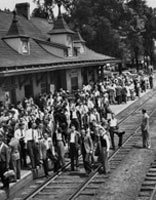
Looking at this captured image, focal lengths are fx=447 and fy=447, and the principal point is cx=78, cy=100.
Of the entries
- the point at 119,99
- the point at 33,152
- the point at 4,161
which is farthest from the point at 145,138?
the point at 119,99

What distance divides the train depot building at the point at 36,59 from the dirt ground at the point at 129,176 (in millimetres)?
7400

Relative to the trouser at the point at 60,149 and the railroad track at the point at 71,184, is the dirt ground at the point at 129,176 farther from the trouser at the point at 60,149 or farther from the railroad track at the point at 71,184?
the trouser at the point at 60,149

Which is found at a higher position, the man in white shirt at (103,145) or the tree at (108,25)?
the tree at (108,25)

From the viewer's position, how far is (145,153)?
54.6ft

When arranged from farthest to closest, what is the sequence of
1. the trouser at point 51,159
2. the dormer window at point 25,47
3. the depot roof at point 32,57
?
the dormer window at point 25,47, the depot roof at point 32,57, the trouser at point 51,159

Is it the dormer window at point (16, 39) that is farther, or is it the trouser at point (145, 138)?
the dormer window at point (16, 39)

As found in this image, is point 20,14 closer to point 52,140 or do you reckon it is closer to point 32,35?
point 32,35

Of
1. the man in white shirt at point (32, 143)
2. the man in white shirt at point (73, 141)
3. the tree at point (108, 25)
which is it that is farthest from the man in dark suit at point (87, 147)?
the tree at point (108, 25)

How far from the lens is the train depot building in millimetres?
23000

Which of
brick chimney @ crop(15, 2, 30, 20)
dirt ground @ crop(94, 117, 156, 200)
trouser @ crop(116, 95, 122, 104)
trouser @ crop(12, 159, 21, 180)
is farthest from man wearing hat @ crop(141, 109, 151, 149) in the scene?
brick chimney @ crop(15, 2, 30, 20)

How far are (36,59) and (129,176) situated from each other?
13968 millimetres

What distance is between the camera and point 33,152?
550 inches

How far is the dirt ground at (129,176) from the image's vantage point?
1202 centimetres

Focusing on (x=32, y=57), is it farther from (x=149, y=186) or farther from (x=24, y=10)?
(x=149, y=186)
